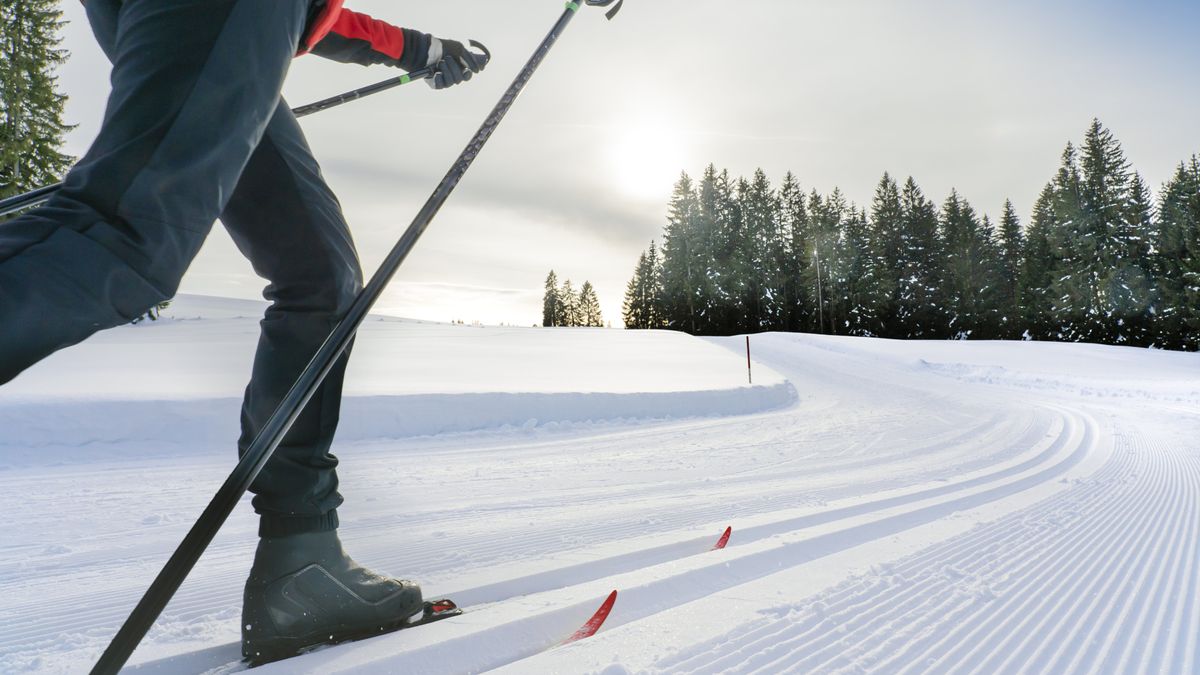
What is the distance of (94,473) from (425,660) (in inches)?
116

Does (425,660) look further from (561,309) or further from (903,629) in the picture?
(561,309)

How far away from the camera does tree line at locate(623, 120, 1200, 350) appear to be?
31125 millimetres

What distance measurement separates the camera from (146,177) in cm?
65

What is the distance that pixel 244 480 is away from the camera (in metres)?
0.89

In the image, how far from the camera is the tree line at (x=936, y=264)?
31125 millimetres

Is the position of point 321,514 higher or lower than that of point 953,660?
higher

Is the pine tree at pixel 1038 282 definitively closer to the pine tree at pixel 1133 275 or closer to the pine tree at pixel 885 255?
the pine tree at pixel 1133 275

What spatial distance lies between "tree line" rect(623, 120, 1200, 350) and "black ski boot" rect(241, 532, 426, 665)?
4098 cm

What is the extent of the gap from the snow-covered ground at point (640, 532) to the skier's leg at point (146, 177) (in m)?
0.80

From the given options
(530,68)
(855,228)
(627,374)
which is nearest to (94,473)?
(530,68)

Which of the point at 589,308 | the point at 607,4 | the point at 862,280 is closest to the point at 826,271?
the point at 862,280

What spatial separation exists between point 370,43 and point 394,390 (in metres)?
4.17

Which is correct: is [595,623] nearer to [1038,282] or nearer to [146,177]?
[146,177]

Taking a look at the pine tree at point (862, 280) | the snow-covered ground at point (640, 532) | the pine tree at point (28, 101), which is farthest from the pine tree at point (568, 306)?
the snow-covered ground at point (640, 532)
